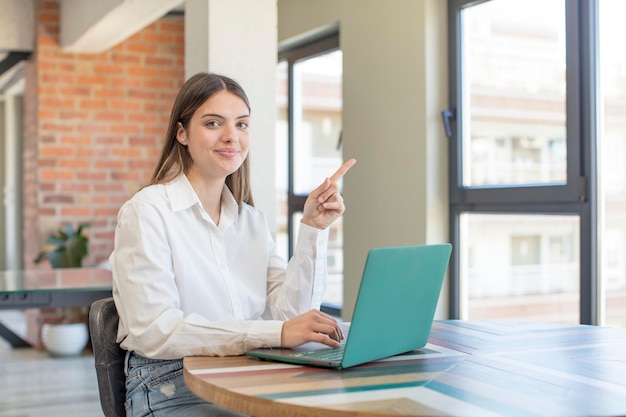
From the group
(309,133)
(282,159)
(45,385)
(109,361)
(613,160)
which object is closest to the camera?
(109,361)

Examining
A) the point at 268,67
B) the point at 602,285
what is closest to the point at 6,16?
the point at 268,67

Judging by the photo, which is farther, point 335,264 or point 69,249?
point 69,249

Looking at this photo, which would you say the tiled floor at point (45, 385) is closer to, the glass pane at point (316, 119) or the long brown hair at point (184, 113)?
the glass pane at point (316, 119)

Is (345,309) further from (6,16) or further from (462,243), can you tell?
(6,16)

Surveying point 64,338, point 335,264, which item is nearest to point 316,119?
point 335,264

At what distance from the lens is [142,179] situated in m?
6.29

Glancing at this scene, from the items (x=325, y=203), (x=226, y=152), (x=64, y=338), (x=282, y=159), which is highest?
(x=282, y=159)

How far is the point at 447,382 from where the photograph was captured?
1.50 m

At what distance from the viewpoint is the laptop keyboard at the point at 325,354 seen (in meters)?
1.65

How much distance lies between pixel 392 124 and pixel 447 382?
→ 9.87 ft

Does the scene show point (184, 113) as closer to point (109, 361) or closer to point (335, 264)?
point (109, 361)

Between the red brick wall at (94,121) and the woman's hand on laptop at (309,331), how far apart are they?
4.63 m

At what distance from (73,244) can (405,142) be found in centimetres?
264

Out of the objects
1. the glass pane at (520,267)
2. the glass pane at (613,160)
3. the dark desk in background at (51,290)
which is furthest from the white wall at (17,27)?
the glass pane at (613,160)
